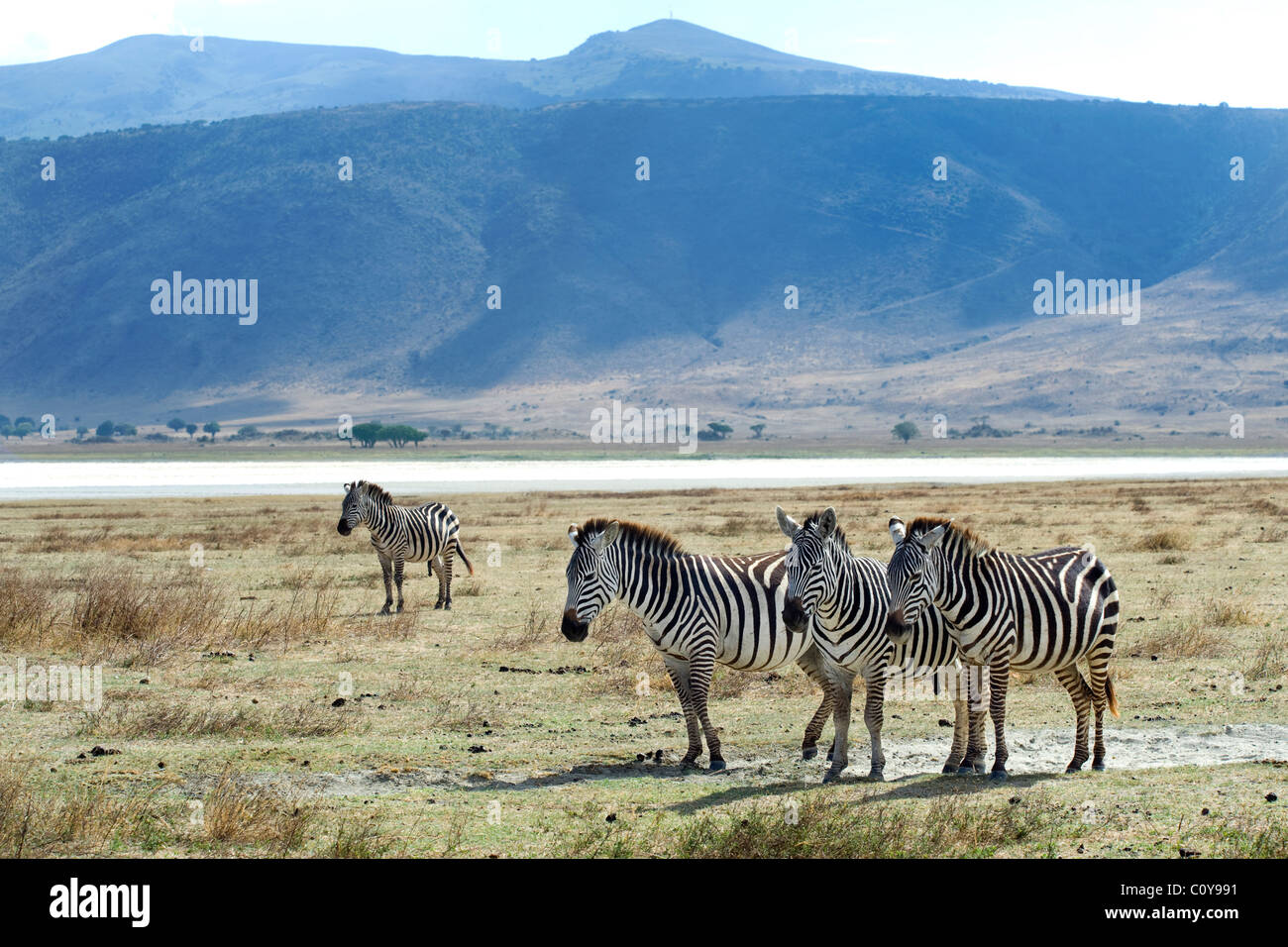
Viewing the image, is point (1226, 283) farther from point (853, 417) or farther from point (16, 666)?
point (16, 666)

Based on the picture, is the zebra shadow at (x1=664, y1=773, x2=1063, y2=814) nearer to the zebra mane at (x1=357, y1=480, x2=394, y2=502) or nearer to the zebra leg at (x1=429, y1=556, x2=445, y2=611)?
the zebra leg at (x1=429, y1=556, x2=445, y2=611)

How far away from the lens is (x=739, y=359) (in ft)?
524

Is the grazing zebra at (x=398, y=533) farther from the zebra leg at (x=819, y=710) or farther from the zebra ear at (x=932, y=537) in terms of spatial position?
the zebra ear at (x=932, y=537)

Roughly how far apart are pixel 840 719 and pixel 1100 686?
2.28 metres

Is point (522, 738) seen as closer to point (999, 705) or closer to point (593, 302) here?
point (999, 705)

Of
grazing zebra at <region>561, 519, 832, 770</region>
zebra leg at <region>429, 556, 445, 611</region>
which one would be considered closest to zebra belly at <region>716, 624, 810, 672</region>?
grazing zebra at <region>561, 519, 832, 770</region>

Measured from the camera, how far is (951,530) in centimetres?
Result: 1025

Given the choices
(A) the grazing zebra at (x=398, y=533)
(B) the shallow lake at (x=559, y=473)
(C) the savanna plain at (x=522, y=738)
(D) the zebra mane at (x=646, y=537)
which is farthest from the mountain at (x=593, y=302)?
(D) the zebra mane at (x=646, y=537)

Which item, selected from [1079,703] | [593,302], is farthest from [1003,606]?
[593,302]

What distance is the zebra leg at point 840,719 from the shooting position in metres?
10.3

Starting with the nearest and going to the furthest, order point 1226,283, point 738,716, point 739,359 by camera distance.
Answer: point 738,716
point 739,359
point 1226,283
